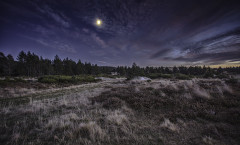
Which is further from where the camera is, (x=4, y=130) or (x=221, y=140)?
(x=4, y=130)

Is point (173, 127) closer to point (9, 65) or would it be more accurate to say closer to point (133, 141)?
point (133, 141)

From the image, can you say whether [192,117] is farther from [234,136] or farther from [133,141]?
[133,141]

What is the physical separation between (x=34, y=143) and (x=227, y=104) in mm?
9090

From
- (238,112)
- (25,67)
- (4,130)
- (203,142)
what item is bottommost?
(4,130)

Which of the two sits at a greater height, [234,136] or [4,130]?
[234,136]

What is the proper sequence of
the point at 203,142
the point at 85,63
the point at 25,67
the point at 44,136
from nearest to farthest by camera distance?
the point at 203,142, the point at 44,136, the point at 25,67, the point at 85,63

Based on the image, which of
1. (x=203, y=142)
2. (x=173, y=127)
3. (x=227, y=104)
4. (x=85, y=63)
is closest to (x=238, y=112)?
(x=227, y=104)

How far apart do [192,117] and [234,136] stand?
4.45 feet

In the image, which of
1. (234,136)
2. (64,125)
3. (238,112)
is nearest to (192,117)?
(234,136)

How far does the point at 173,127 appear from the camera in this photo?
3.30m

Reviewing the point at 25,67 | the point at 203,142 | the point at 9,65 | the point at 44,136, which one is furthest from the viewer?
the point at 25,67

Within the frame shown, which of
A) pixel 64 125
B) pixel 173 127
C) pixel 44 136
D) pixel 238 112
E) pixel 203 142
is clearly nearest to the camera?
pixel 203 142

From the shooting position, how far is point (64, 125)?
359 centimetres

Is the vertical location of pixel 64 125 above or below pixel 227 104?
below
